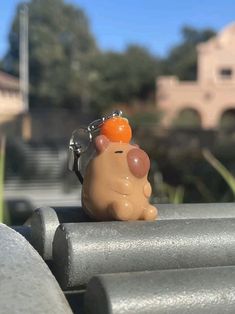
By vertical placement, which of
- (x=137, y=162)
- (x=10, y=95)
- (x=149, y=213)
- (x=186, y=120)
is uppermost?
(x=137, y=162)

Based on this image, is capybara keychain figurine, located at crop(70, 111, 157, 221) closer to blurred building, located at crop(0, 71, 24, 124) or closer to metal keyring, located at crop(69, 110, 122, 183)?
metal keyring, located at crop(69, 110, 122, 183)

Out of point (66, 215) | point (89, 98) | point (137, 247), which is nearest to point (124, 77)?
point (89, 98)

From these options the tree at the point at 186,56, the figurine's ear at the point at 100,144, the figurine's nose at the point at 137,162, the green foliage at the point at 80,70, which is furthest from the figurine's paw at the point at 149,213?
the tree at the point at 186,56

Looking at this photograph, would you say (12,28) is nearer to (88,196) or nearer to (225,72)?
(225,72)

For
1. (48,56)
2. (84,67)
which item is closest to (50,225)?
(48,56)

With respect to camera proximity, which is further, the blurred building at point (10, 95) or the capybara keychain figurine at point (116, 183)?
the blurred building at point (10, 95)

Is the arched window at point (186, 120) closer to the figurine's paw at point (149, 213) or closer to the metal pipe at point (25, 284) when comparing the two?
the figurine's paw at point (149, 213)

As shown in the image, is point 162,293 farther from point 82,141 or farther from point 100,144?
point 82,141

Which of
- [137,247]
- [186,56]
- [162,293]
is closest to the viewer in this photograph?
[162,293]
